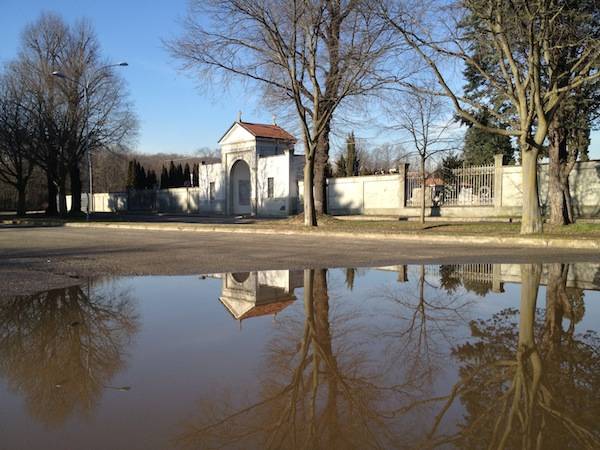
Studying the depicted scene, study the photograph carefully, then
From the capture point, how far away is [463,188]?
30.6 meters

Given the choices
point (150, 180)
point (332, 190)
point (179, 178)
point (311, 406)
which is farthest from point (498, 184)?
point (150, 180)

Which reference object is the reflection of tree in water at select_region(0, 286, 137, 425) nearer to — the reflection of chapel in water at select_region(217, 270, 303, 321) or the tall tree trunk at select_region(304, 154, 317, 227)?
the reflection of chapel in water at select_region(217, 270, 303, 321)

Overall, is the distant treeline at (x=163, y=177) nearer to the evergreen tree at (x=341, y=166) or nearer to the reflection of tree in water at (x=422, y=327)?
the evergreen tree at (x=341, y=166)

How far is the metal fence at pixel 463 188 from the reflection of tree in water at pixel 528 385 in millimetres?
25176

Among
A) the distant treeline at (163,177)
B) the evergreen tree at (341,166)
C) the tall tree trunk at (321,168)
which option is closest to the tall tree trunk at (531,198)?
the tall tree trunk at (321,168)

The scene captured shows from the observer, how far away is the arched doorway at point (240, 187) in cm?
4938

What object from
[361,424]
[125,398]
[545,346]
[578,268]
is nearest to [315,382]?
[361,424]

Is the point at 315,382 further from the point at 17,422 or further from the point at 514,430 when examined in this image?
the point at 17,422

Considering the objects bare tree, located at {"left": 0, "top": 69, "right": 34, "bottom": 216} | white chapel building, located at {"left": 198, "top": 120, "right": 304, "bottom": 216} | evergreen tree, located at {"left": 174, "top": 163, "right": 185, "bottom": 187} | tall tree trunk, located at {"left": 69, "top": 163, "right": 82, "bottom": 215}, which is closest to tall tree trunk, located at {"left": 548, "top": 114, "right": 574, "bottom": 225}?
white chapel building, located at {"left": 198, "top": 120, "right": 304, "bottom": 216}

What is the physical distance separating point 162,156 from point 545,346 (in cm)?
12894

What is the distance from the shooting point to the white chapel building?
143ft

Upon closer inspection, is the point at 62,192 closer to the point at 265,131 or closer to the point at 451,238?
the point at 265,131

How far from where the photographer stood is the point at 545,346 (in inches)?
Answer: 187

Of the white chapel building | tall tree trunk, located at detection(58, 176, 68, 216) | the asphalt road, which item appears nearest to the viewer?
the asphalt road
